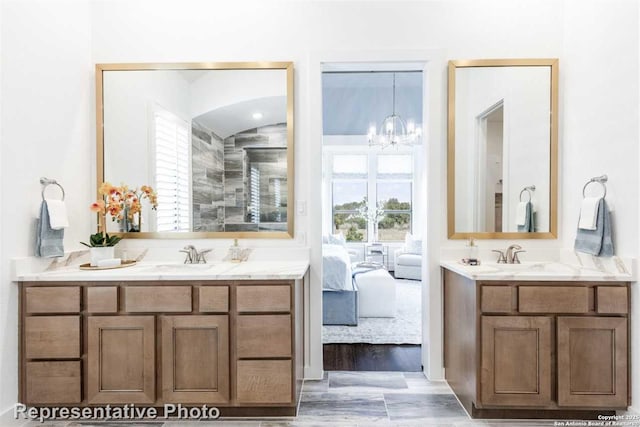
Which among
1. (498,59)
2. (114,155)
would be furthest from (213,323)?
(498,59)

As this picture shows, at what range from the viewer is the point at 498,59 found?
9.56ft

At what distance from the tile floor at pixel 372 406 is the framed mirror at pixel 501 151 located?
1.13m

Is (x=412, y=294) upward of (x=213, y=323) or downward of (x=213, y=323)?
downward

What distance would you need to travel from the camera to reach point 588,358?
88.9 inches

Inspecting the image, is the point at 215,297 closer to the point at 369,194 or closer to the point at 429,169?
the point at 429,169

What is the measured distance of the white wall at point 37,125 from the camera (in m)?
2.29

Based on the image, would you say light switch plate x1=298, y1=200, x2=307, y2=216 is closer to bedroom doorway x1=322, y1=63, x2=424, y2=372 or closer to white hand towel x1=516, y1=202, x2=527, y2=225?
bedroom doorway x1=322, y1=63, x2=424, y2=372

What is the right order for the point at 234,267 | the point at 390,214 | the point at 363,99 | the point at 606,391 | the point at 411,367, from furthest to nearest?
the point at 390,214 < the point at 363,99 < the point at 411,367 < the point at 234,267 < the point at 606,391

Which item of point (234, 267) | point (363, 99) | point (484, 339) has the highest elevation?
point (363, 99)

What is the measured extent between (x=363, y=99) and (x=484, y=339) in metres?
5.43

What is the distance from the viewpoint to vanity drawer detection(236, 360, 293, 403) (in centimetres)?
232

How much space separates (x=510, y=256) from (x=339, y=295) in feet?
6.11

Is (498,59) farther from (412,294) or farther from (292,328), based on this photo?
(412,294)

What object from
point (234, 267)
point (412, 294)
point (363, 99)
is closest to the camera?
point (234, 267)
